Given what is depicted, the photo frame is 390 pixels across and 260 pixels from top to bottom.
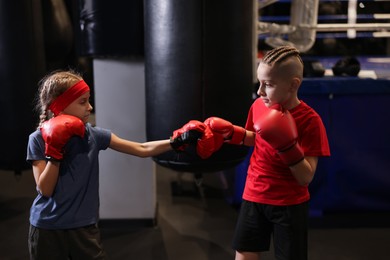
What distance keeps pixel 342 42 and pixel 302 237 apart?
3773 millimetres

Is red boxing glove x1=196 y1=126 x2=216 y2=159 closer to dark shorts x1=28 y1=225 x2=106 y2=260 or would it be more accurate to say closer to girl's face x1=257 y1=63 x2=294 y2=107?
girl's face x1=257 y1=63 x2=294 y2=107

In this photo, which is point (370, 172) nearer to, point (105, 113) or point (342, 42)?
point (105, 113)

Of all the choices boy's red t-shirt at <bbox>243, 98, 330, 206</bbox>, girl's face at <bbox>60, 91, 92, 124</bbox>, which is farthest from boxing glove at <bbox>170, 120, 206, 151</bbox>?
girl's face at <bbox>60, 91, 92, 124</bbox>

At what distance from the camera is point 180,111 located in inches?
67.1

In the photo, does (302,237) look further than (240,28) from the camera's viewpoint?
No

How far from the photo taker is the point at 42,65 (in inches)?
84.4

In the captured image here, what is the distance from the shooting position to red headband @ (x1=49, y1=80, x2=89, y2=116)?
131 cm

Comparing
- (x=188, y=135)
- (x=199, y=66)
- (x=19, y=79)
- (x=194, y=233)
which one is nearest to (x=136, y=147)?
(x=188, y=135)

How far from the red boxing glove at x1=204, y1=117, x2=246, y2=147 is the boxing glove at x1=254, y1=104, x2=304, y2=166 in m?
0.22

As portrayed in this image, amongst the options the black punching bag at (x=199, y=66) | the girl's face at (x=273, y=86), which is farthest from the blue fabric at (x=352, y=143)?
the girl's face at (x=273, y=86)

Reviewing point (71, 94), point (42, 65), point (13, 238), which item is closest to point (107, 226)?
point (13, 238)

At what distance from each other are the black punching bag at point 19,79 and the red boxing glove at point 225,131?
40.1 inches

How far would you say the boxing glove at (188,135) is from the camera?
1438 mm

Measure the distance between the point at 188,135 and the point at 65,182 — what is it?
41 centimetres
